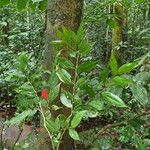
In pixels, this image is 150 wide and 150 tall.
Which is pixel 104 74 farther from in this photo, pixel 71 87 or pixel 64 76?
pixel 71 87

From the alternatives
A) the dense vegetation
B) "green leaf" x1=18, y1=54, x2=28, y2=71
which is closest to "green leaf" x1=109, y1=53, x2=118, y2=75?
the dense vegetation

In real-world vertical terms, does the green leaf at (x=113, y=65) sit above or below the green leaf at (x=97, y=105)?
above

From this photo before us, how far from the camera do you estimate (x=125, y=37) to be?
743 cm

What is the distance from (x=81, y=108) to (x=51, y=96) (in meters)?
0.10

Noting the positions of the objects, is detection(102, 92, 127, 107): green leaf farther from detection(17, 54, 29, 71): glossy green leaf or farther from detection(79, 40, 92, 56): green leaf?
detection(17, 54, 29, 71): glossy green leaf

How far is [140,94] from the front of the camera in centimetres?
114

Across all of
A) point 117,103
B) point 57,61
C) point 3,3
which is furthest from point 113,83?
point 3,3

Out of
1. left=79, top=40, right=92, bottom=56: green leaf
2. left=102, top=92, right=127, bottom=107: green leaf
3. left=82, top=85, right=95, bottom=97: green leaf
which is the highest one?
left=79, top=40, right=92, bottom=56: green leaf

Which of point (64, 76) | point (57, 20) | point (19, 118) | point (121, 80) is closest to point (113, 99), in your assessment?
point (121, 80)

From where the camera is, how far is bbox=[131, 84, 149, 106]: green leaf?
113 cm

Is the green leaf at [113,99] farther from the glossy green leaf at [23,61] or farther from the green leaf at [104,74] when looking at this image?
the glossy green leaf at [23,61]

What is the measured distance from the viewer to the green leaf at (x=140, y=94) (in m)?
1.13

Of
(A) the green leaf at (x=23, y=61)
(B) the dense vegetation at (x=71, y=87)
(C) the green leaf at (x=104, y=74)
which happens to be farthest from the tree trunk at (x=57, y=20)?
(C) the green leaf at (x=104, y=74)

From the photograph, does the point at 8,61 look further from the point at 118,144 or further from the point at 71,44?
the point at 71,44
